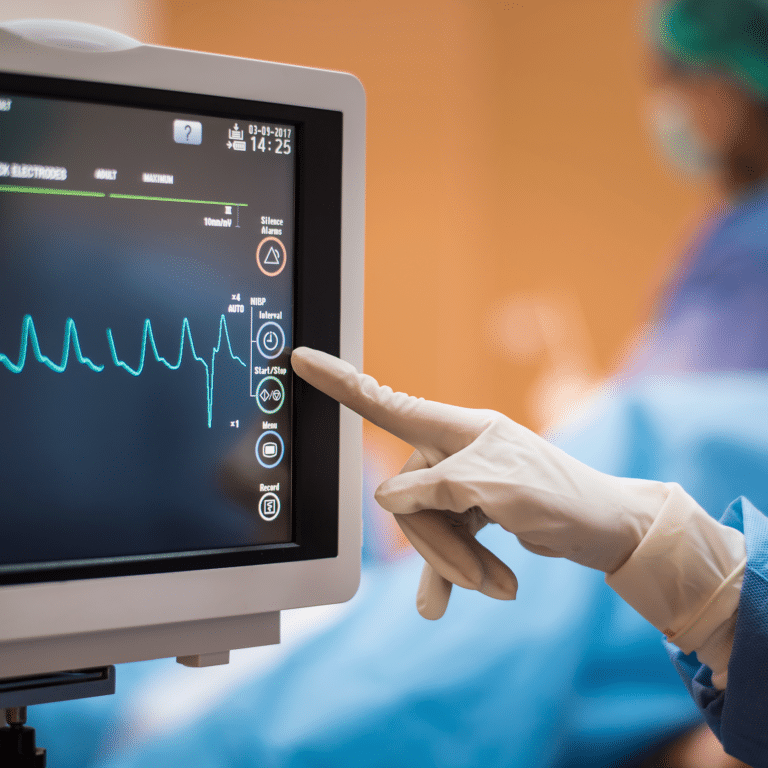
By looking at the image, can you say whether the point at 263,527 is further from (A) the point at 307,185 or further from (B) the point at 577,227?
(B) the point at 577,227

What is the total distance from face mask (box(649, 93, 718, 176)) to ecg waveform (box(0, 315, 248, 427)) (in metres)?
1.81

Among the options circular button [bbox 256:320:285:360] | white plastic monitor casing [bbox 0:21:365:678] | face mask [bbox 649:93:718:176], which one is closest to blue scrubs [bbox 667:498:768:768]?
white plastic monitor casing [bbox 0:21:365:678]

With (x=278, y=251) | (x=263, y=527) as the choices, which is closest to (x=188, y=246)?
(x=278, y=251)

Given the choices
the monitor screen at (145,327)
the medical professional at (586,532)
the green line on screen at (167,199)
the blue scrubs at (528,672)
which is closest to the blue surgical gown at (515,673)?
the blue scrubs at (528,672)

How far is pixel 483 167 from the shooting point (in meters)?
2.84

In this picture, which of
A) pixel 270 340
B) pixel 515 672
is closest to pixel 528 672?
pixel 515 672

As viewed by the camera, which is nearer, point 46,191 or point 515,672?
point 46,191

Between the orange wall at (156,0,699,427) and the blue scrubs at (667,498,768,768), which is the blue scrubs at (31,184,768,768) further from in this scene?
the orange wall at (156,0,699,427)

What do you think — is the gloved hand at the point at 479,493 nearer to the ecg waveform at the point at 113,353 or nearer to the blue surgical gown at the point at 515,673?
the ecg waveform at the point at 113,353

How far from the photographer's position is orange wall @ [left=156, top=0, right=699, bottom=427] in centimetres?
252

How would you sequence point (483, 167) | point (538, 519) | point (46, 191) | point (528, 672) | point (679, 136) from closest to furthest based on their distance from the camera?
point (46, 191) → point (538, 519) → point (528, 672) → point (679, 136) → point (483, 167)

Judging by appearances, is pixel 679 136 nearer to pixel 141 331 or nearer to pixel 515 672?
pixel 515 672

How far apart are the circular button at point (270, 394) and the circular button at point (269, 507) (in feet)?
0.23

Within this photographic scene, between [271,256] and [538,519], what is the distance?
32 centimetres
